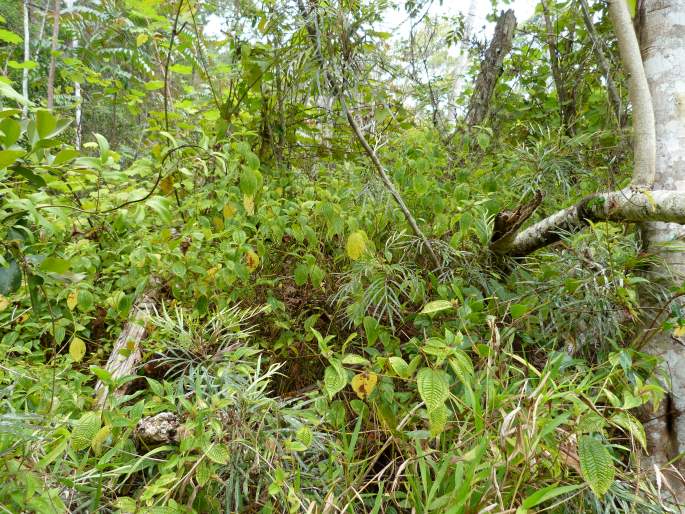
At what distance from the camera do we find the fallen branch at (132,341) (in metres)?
1.72

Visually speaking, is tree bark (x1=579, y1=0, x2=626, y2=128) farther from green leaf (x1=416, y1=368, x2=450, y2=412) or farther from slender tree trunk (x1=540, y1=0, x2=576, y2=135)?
green leaf (x1=416, y1=368, x2=450, y2=412)

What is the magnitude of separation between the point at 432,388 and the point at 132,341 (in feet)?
4.45

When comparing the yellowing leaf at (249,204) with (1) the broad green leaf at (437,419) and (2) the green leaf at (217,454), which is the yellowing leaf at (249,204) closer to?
(2) the green leaf at (217,454)

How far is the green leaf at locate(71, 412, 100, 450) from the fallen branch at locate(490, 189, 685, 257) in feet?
5.64

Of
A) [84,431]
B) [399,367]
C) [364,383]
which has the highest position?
[399,367]

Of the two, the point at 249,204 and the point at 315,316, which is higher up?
the point at 249,204

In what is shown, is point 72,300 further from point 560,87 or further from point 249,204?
point 560,87

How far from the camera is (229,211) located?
201cm

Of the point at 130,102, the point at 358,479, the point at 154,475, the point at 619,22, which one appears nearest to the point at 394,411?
the point at 358,479

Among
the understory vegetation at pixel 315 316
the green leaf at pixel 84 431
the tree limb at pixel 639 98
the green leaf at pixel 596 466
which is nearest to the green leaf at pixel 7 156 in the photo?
the understory vegetation at pixel 315 316

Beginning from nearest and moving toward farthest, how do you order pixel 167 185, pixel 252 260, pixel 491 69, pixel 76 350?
pixel 76 350
pixel 252 260
pixel 167 185
pixel 491 69

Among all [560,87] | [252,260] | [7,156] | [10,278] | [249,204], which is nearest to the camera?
[7,156]

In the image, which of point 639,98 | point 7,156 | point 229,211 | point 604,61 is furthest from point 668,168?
point 7,156

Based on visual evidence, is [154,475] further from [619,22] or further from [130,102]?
[130,102]
